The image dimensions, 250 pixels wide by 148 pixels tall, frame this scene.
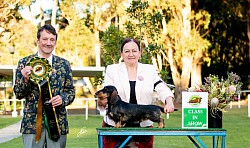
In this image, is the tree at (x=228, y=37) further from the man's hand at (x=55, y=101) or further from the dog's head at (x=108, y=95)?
the man's hand at (x=55, y=101)

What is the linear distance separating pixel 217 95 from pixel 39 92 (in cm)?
162

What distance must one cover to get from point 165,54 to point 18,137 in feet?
76.1

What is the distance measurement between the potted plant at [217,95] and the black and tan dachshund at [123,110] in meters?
0.46

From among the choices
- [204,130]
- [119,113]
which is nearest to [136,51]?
[119,113]

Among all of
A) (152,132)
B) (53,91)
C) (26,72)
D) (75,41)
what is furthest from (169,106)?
(75,41)

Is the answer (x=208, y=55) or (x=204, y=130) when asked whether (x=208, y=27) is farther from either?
(x=204, y=130)

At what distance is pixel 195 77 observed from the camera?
34.6m

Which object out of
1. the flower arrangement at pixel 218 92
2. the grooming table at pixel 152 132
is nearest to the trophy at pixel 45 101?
the grooming table at pixel 152 132

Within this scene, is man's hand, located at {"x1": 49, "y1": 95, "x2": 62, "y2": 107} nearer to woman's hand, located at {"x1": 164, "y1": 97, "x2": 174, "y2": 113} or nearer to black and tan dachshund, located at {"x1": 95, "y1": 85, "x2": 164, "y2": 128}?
black and tan dachshund, located at {"x1": 95, "y1": 85, "x2": 164, "y2": 128}

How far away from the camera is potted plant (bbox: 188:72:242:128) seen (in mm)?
4859

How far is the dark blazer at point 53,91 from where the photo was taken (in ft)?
14.1

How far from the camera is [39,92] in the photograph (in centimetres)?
433

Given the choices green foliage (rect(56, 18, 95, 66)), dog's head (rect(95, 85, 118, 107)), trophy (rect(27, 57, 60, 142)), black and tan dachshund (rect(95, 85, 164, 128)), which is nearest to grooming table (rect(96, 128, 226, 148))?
black and tan dachshund (rect(95, 85, 164, 128))

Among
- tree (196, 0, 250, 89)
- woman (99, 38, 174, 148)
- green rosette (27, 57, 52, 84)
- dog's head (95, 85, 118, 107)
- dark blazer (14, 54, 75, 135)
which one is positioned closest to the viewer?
green rosette (27, 57, 52, 84)
